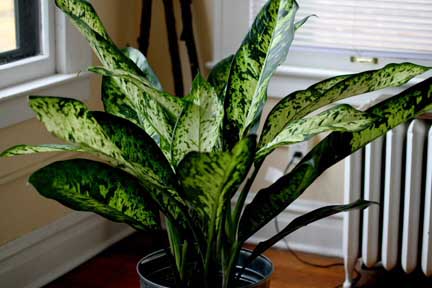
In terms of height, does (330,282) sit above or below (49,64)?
below

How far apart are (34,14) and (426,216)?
1311 mm

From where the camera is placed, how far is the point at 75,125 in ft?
4.27

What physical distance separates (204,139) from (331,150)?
229 mm

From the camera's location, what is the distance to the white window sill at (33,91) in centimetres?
226

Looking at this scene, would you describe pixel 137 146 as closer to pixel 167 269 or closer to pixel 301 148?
pixel 167 269

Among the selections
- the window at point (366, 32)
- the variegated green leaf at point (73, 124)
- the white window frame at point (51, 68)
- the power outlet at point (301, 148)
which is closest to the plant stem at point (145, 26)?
the white window frame at point (51, 68)

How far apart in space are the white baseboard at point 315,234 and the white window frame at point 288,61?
39cm

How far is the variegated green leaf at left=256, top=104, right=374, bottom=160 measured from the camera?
4.42ft

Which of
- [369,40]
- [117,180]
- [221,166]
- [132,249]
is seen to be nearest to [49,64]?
[132,249]

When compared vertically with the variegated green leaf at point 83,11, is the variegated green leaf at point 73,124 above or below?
below

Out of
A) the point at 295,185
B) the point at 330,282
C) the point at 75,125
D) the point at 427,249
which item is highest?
A: the point at 75,125

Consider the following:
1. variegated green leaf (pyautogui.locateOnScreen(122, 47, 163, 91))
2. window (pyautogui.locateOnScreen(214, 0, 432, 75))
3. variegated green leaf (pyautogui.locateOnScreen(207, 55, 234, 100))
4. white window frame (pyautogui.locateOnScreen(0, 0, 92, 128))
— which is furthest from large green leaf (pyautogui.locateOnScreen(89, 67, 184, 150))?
window (pyautogui.locateOnScreen(214, 0, 432, 75))

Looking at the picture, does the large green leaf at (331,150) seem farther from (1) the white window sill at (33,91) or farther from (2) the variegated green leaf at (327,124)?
(1) the white window sill at (33,91)

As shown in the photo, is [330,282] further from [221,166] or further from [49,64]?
[221,166]
